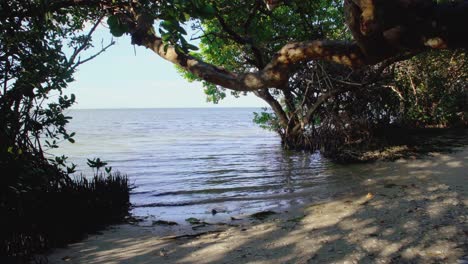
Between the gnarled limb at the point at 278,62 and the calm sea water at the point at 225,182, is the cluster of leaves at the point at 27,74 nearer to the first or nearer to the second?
the gnarled limb at the point at 278,62

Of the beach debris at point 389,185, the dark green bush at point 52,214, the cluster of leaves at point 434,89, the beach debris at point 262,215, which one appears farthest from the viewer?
the cluster of leaves at point 434,89

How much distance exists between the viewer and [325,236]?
4348 millimetres

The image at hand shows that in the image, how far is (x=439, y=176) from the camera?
7.56 metres

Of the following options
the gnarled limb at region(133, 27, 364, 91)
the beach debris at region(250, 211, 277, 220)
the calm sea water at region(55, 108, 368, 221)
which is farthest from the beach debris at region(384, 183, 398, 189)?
the gnarled limb at region(133, 27, 364, 91)

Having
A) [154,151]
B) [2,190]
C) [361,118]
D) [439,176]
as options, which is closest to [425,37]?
[2,190]

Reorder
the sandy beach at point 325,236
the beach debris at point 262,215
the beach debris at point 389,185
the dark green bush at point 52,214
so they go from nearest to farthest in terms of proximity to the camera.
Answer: the sandy beach at point 325,236, the dark green bush at point 52,214, the beach debris at point 262,215, the beach debris at point 389,185

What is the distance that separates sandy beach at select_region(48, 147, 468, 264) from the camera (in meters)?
3.74

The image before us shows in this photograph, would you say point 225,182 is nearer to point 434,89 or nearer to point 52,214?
point 52,214

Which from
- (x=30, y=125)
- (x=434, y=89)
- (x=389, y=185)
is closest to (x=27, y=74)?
(x=30, y=125)

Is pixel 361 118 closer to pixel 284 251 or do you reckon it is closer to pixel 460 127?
pixel 460 127

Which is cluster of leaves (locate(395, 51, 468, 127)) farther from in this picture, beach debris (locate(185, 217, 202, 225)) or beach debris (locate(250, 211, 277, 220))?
beach debris (locate(185, 217, 202, 225))

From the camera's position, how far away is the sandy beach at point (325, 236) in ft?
12.3

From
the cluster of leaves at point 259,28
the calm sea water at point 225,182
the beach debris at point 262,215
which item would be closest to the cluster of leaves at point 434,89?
the cluster of leaves at point 259,28

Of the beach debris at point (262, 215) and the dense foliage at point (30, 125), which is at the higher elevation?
the dense foliage at point (30, 125)
